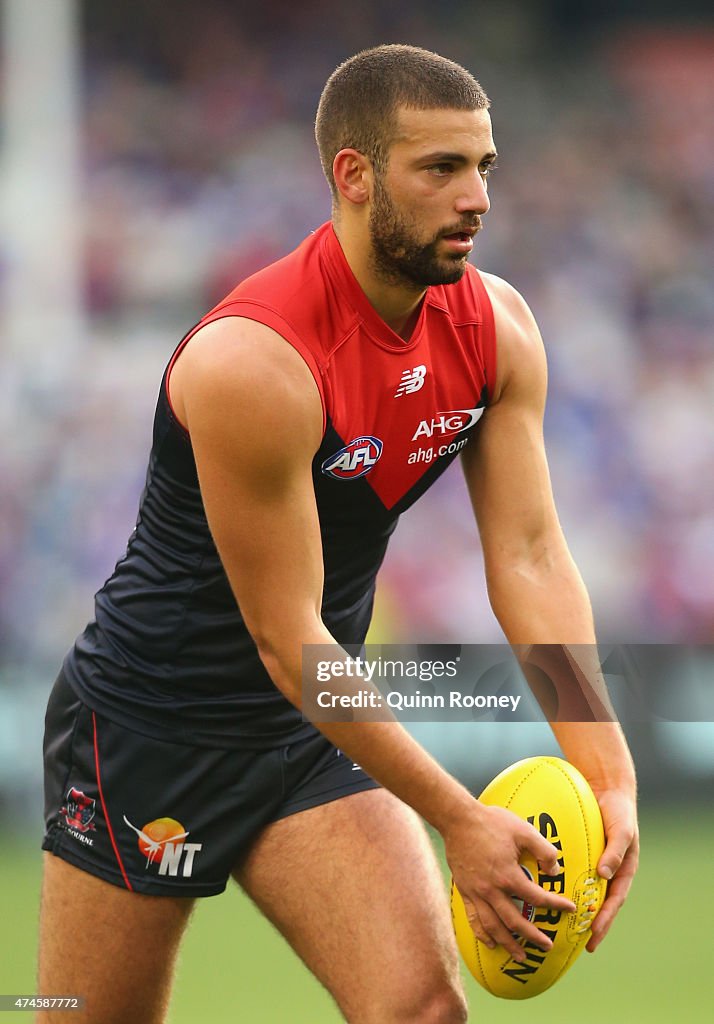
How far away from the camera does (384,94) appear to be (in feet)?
10.5

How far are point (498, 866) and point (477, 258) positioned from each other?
7.89 meters

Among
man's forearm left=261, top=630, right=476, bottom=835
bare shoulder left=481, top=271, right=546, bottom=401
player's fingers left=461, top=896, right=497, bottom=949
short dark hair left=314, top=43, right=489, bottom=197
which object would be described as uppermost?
short dark hair left=314, top=43, right=489, bottom=197

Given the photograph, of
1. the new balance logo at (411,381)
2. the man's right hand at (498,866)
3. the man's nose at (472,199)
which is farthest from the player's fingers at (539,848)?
the man's nose at (472,199)

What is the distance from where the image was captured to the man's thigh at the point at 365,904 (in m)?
3.24

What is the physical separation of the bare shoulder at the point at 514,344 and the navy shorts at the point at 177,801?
960 millimetres

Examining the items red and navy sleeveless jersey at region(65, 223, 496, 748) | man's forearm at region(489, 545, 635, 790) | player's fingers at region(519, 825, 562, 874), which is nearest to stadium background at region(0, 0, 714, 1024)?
red and navy sleeveless jersey at region(65, 223, 496, 748)

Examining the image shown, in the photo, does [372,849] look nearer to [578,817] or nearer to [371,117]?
[578,817]

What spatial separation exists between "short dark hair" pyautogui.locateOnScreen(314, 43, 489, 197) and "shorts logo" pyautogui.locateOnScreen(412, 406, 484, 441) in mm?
574

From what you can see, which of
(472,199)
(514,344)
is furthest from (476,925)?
(472,199)

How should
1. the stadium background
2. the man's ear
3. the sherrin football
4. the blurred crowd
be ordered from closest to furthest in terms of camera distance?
the sherrin football → the man's ear → the stadium background → the blurred crowd

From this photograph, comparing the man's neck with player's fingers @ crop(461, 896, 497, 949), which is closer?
player's fingers @ crop(461, 896, 497, 949)

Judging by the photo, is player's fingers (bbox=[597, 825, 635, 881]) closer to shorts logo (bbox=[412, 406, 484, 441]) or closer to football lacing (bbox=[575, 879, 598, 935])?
football lacing (bbox=[575, 879, 598, 935])

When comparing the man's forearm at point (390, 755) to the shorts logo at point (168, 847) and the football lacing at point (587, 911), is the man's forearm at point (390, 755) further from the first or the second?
the shorts logo at point (168, 847)

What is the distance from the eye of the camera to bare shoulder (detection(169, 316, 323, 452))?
307 centimetres
